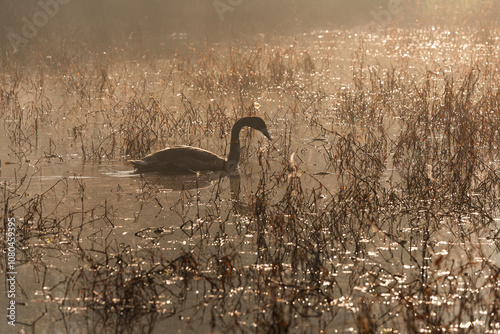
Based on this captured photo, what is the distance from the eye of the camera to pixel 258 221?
6289mm

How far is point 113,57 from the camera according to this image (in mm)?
18938

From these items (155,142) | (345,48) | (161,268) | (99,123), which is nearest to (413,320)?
(161,268)

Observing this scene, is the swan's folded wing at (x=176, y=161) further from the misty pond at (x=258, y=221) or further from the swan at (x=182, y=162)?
the misty pond at (x=258, y=221)

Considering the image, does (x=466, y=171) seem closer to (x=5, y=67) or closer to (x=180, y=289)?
(x=180, y=289)

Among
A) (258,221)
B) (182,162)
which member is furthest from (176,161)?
(258,221)

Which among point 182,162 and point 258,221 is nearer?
point 258,221

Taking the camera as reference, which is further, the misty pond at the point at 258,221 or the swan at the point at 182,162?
the swan at the point at 182,162

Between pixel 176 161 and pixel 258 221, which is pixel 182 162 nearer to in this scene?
pixel 176 161

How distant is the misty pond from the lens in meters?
4.69

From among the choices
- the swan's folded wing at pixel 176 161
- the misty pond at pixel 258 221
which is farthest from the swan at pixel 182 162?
the misty pond at pixel 258 221

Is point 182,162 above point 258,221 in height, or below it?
above

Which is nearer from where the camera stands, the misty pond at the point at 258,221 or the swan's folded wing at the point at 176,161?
the misty pond at the point at 258,221

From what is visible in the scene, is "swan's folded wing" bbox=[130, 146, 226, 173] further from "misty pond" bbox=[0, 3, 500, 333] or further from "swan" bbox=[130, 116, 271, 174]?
"misty pond" bbox=[0, 3, 500, 333]

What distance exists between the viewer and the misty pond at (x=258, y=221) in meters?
4.69
